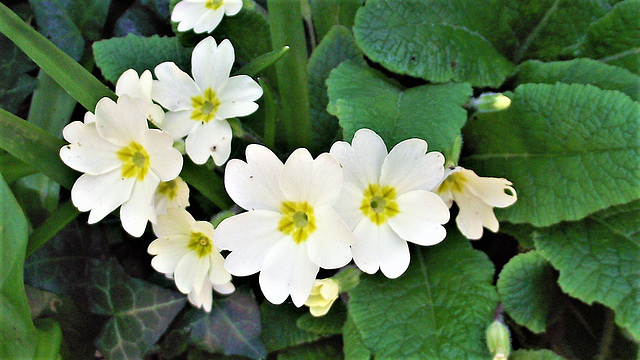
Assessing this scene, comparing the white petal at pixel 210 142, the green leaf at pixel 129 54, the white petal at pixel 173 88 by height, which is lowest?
the green leaf at pixel 129 54

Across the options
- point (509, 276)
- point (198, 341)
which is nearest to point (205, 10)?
point (198, 341)

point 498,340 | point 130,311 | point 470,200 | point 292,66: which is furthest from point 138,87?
point 498,340

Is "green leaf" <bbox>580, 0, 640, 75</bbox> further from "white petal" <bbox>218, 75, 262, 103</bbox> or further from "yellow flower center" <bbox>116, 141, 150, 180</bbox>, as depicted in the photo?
"yellow flower center" <bbox>116, 141, 150, 180</bbox>

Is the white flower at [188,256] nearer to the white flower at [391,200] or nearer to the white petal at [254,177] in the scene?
the white petal at [254,177]

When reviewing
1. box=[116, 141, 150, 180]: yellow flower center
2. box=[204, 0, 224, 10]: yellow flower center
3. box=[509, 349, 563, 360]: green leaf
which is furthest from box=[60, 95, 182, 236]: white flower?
box=[509, 349, 563, 360]: green leaf

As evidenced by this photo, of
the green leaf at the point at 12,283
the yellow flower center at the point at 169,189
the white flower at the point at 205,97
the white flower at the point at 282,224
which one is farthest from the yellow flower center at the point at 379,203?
the green leaf at the point at 12,283

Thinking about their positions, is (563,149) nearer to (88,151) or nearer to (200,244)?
(200,244)

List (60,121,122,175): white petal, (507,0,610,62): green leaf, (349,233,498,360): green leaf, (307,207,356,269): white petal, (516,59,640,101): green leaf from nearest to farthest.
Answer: (307,207,356,269): white petal
(60,121,122,175): white petal
(349,233,498,360): green leaf
(516,59,640,101): green leaf
(507,0,610,62): green leaf
